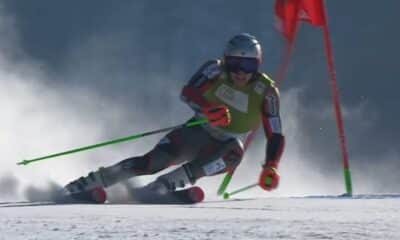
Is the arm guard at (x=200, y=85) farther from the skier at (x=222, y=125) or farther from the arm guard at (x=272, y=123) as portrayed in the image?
the arm guard at (x=272, y=123)

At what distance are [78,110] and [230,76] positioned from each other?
268 inches

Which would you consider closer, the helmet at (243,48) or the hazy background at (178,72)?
the helmet at (243,48)

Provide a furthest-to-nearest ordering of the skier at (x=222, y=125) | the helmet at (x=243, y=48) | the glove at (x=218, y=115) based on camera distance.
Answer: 1. the helmet at (x=243, y=48)
2. the skier at (x=222, y=125)
3. the glove at (x=218, y=115)

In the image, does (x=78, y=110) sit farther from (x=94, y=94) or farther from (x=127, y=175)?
(x=127, y=175)

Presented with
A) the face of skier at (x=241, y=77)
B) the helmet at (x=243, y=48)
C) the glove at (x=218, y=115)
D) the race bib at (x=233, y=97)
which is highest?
the helmet at (x=243, y=48)

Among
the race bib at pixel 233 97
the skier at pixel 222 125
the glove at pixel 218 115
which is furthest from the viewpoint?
the race bib at pixel 233 97

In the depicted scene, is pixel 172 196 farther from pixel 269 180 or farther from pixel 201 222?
pixel 201 222

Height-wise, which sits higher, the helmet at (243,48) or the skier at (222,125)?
the helmet at (243,48)

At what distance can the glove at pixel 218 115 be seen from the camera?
7957 mm

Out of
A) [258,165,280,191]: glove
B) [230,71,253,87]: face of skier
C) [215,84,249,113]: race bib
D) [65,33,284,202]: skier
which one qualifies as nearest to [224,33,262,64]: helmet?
[65,33,284,202]: skier

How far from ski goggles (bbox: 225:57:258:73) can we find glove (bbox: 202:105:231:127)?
1.05ft

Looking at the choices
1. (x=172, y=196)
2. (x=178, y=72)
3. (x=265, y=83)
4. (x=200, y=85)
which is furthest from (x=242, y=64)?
(x=178, y=72)

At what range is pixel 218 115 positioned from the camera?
7.96 m

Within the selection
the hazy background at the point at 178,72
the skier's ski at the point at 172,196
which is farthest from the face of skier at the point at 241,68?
the hazy background at the point at 178,72
